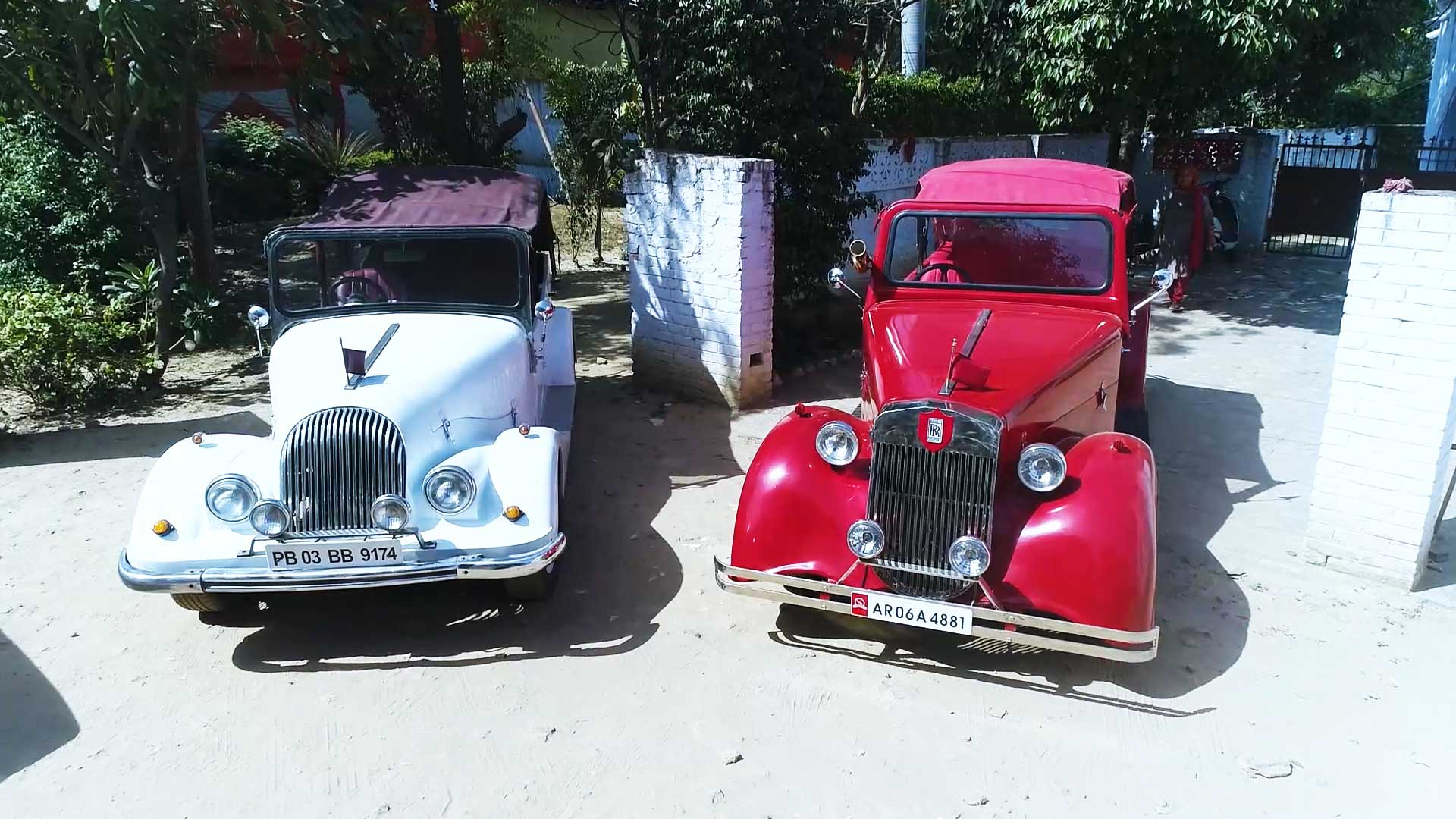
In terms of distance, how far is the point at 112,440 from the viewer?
7566 millimetres

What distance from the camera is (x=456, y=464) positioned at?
460cm

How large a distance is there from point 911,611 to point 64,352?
7.32m

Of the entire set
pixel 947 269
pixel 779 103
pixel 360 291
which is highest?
pixel 779 103

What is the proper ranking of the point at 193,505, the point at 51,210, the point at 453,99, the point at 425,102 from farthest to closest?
1. the point at 425,102
2. the point at 453,99
3. the point at 51,210
4. the point at 193,505

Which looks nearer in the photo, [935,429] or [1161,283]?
[935,429]

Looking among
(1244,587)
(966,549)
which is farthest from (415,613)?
(1244,587)

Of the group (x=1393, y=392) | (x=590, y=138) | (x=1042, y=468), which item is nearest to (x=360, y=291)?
(x=1042, y=468)

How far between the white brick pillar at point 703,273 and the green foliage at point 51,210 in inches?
238

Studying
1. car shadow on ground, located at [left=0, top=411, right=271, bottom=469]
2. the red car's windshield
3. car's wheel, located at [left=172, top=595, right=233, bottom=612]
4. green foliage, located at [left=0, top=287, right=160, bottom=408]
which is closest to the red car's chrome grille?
the red car's windshield

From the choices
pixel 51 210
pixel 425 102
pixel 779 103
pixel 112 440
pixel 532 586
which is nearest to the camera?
pixel 532 586

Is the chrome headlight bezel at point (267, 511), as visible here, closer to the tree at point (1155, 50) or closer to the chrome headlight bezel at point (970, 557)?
the chrome headlight bezel at point (970, 557)

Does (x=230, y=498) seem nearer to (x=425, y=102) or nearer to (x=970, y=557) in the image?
(x=970, y=557)

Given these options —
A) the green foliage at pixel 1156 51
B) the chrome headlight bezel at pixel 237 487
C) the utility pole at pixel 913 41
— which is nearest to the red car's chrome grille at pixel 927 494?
the chrome headlight bezel at pixel 237 487

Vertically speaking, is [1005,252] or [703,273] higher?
[1005,252]
